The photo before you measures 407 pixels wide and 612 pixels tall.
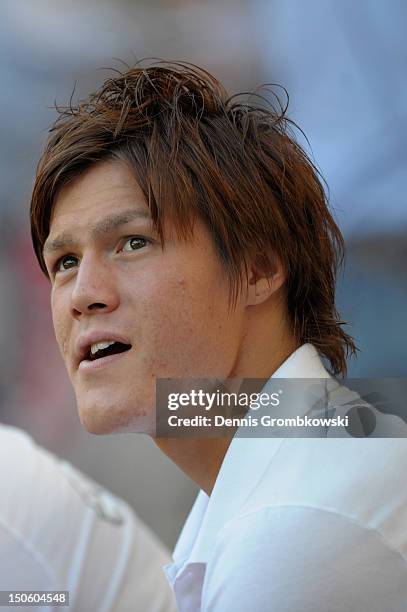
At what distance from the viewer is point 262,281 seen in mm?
919

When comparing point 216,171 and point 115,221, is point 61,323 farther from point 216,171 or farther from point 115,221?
point 216,171

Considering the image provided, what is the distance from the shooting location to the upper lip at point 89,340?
836 millimetres

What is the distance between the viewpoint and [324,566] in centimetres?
67

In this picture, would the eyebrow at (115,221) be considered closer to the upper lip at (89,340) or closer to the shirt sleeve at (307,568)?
the upper lip at (89,340)

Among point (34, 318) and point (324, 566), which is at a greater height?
point (34, 318)

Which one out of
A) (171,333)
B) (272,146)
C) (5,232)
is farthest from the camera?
(5,232)

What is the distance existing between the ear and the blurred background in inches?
7.5

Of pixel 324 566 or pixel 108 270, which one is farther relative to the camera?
pixel 108 270

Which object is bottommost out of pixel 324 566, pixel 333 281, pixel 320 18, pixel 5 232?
pixel 324 566

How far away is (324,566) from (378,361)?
57 cm

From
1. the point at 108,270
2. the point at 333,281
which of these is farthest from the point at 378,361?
the point at 108,270

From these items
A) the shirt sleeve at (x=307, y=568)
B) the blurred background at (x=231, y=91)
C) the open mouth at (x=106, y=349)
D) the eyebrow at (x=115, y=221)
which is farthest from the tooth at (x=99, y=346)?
the blurred background at (x=231, y=91)

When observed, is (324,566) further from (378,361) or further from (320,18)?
(320,18)

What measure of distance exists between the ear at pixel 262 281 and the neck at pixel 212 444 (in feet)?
0.12
